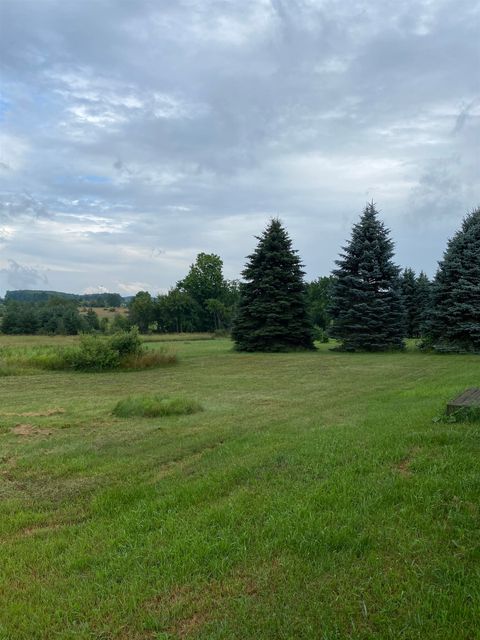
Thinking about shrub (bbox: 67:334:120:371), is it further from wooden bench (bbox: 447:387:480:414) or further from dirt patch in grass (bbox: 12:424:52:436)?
wooden bench (bbox: 447:387:480:414)

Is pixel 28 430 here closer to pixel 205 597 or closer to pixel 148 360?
pixel 205 597

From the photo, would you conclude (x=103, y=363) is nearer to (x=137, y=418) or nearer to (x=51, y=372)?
(x=51, y=372)

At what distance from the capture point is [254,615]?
2662 millimetres

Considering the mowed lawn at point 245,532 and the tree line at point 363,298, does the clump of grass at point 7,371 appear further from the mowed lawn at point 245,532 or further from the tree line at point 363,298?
the tree line at point 363,298

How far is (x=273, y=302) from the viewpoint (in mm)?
30156

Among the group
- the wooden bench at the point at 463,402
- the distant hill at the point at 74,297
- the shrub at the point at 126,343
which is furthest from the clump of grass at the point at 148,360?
the distant hill at the point at 74,297

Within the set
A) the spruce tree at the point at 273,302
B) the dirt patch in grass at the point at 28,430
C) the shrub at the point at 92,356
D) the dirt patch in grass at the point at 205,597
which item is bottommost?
the dirt patch in grass at the point at 28,430

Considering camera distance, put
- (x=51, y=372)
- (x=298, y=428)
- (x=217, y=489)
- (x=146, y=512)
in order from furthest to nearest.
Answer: (x=51, y=372) → (x=298, y=428) → (x=217, y=489) → (x=146, y=512)

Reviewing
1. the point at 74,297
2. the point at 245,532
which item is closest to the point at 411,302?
the point at 245,532

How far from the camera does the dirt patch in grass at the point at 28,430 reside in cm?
775

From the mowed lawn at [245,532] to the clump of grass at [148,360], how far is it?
12.5 meters

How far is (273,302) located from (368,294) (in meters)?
5.72

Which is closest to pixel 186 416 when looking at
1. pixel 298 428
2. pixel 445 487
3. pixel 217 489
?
pixel 298 428

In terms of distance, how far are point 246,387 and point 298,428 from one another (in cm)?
620
